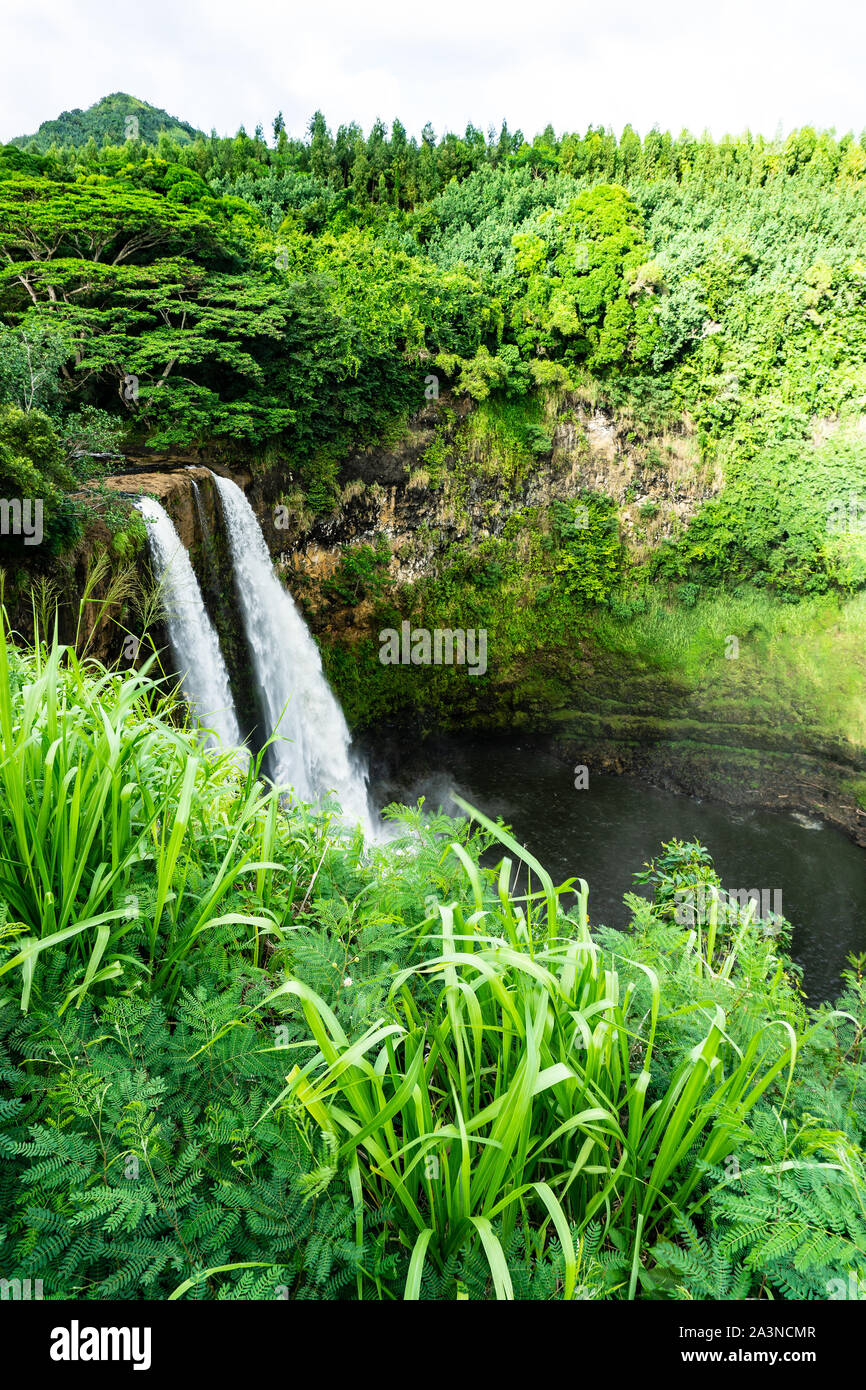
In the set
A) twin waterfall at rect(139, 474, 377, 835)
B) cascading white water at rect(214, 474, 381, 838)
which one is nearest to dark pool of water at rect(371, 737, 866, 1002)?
cascading white water at rect(214, 474, 381, 838)

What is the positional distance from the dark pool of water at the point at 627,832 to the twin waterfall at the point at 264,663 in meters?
1.88

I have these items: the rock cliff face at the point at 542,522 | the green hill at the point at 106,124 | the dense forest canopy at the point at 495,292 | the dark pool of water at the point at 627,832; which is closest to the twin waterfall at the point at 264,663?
the dark pool of water at the point at 627,832

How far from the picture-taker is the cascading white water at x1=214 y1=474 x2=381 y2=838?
29.9 ft

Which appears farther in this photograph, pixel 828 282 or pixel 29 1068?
pixel 828 282

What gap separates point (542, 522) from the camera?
1386 cm

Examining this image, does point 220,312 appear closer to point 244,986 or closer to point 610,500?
point 610,500

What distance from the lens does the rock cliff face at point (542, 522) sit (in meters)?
12.2

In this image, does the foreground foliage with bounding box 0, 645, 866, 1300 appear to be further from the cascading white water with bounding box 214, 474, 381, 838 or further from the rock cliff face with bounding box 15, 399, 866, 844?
the rock cliff face with bounding box 15, 399, 866, 844

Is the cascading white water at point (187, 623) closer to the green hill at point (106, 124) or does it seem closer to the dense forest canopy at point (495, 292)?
the dense forest canopy at point (495, 292)

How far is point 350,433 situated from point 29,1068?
40.4ft

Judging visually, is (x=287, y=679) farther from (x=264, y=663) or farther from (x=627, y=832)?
(x=627, y=832)
